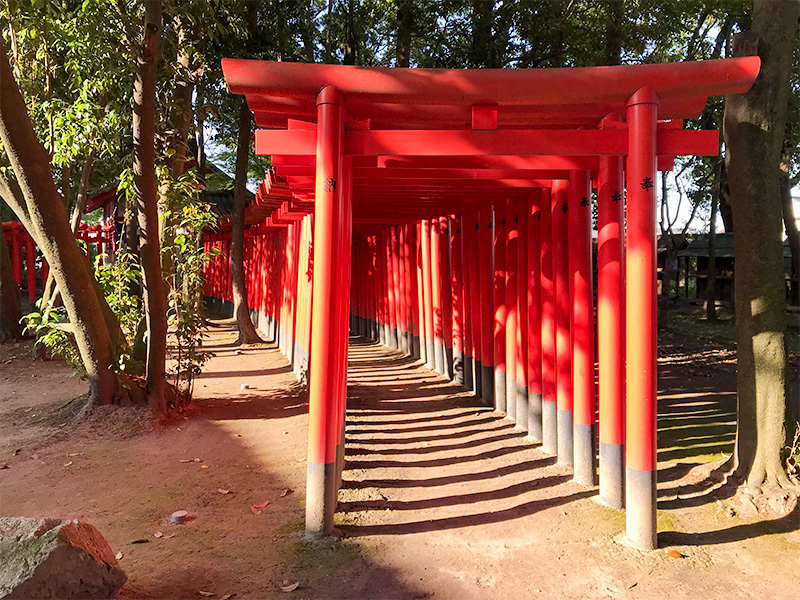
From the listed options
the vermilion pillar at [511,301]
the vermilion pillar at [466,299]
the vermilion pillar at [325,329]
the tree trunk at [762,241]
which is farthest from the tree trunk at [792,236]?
the vermilion pillar at [325,329]

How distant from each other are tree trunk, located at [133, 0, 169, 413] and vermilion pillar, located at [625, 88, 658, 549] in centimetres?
464

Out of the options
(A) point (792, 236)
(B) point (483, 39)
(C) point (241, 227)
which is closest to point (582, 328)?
(B) point (483, 39)

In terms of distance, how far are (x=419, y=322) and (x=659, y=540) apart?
764cm

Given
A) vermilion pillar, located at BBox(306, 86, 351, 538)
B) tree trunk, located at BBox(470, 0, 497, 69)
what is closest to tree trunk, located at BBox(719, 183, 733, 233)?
tree trunk, located at BBox(470, 0, 497, 69)

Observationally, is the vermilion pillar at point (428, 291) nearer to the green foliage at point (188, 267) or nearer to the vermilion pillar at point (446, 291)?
the vermilion pillar at point (446, 291)

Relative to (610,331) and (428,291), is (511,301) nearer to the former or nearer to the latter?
(610,331)

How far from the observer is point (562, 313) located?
5.75 meters

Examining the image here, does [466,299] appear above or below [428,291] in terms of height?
below

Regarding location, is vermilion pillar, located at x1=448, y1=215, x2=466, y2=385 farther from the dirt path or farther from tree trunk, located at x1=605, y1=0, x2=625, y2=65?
tree trunk, located at x1=605, y1=0, x2=625, y2=65

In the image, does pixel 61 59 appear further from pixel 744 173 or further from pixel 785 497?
pixel 785 497

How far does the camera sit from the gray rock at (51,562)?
8.95ft

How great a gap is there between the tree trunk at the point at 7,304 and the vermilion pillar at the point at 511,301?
982 cm

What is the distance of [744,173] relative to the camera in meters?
4.72

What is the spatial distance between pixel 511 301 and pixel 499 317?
62 cm
